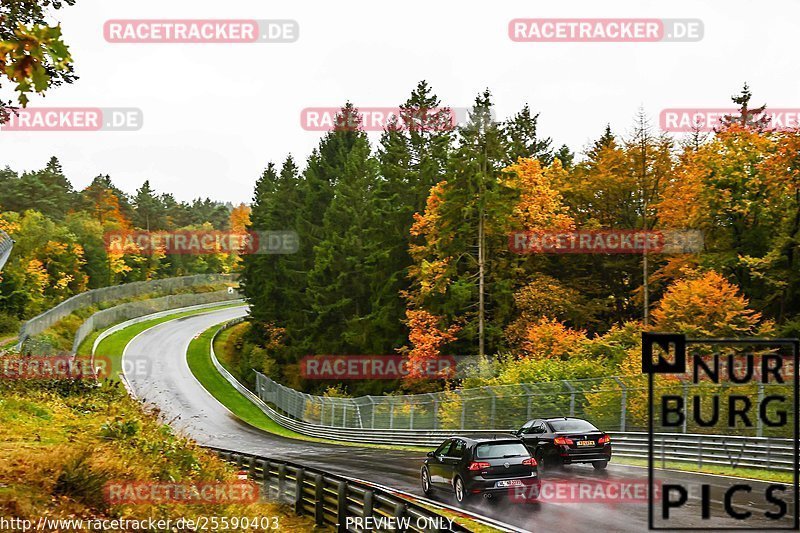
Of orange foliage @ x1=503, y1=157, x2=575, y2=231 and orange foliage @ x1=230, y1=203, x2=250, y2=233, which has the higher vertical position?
orange foliage @ x1=230, y1=203, x2=250, y2=233

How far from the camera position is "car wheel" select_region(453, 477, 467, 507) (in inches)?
697

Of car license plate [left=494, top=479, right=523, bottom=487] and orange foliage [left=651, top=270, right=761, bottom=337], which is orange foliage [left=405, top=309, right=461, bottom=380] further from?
car license plate [left=494, top=479, right=523, bottom=487]

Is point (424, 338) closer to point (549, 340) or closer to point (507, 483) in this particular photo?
point (549, 340)

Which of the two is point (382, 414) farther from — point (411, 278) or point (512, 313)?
Result: point (411, 278)

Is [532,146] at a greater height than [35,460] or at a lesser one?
greater

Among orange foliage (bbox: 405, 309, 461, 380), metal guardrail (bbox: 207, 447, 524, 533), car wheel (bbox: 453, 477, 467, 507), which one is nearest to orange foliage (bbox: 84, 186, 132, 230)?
orange foliage (bbox: 405, 309, 461, 380)

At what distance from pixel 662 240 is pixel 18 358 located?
3482cm

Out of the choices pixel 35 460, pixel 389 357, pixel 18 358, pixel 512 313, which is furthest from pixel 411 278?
pixel 35 460

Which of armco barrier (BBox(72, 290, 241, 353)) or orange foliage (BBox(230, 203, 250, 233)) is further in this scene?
orange foliage (BBox(230, 203, 250, 233))

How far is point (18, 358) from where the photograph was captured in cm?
2730

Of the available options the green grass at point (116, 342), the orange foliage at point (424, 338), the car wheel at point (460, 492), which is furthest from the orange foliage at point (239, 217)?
the car wheel at point (460, 492)

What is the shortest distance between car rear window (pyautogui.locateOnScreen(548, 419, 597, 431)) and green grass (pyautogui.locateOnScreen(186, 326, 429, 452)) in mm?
18286

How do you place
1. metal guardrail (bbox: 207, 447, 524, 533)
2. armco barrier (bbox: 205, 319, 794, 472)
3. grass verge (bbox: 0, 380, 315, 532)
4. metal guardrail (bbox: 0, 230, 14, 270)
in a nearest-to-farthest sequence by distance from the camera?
grass verge (bbox: 0, 380, 315, 532), metal guardrail (bbox: 207, 447, 524, 533), armco barrier (bbox: 205, 319, 794, 472), metal guardrail (bbox: 0, 230, 14, 270)

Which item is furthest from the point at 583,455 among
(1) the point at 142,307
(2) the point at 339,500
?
(1) the point at 142,307
